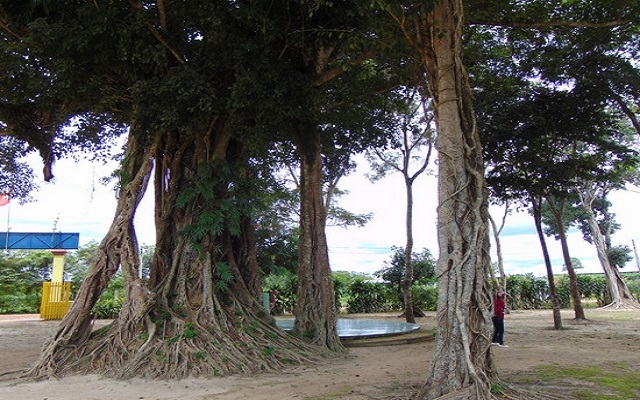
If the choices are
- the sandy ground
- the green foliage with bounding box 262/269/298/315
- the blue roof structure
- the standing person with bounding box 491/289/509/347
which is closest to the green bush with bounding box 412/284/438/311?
the green foliage with bounding box 262/269/298/315

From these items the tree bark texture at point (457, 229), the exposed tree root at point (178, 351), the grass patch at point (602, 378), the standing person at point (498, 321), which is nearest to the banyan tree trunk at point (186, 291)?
the exposed tree root at point (178, 351)

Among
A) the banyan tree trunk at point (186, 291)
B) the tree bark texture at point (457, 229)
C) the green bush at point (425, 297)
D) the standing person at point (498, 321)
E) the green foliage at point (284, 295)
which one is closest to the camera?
the tree bark texture at point (457, 229)

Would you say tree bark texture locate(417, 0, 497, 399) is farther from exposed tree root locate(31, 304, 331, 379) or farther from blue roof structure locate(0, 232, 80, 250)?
blue roof structure locate(0, 232, 80, 250)

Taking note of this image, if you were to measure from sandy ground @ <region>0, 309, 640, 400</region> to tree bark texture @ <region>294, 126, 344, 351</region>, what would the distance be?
0.78 meters

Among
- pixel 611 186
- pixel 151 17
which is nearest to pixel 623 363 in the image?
pixel 151 17

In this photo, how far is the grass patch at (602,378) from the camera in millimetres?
5000

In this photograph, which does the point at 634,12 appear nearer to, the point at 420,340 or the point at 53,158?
the point at 420,340

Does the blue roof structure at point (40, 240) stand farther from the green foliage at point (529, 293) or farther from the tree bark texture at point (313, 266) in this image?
the green foliage at point (529, 293)

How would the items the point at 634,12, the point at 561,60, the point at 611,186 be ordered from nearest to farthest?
1. the point at 634,12
2. the point at 561,60
3. the point at 611,186

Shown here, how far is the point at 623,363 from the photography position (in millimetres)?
7188

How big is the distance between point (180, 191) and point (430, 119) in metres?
9.24

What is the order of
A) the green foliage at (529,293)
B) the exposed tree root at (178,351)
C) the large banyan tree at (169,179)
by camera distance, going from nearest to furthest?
the exposed tree root at (178,351), the large banyan tree at (169,179), the green foliage at (529,293)

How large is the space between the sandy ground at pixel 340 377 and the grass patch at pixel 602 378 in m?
0.28

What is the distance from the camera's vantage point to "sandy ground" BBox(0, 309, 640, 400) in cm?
565
